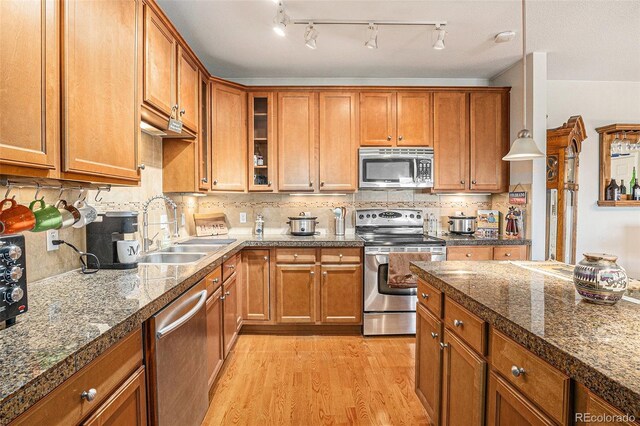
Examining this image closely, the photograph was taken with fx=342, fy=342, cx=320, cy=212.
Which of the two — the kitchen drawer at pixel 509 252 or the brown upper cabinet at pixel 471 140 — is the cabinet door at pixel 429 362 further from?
the brown upper cabinet at pixel 471 140

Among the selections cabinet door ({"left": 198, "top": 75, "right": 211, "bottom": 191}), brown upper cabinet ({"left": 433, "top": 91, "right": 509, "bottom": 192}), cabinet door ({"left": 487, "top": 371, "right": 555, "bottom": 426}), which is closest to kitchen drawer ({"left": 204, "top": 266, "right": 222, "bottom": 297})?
cabinet door ({"left": 198, "top": 75, "right": 211, "bottom": 191})

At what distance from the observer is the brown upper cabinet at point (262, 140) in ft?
11.4

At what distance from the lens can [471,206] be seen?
12.6 ft

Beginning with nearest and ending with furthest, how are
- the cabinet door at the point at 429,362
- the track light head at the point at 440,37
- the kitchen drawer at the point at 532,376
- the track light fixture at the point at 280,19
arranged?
the kitchen drawer at the point at 532,376, the cabinet door at the point at 429,362, the track light fixture at the point at 280,19, the track light head at the point at 440,37

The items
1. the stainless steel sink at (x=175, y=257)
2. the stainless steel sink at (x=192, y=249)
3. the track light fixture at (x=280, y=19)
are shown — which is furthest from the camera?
the stainless steel sink at (x=192, y=249)

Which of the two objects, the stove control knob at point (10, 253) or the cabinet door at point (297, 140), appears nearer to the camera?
the stove control knob at point (10, 253)

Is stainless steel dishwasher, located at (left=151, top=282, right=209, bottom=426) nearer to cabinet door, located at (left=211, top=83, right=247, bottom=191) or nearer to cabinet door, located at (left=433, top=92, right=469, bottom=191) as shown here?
cabinet door, located at (left=211, top=83, right=247, bottom=191)

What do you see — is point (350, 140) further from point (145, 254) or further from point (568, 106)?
point (568, 106)

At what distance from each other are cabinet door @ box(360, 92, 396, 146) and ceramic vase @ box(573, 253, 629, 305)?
2529mm

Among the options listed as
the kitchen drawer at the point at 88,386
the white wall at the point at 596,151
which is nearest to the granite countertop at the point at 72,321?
the kitchen drawer at the point at 88,386

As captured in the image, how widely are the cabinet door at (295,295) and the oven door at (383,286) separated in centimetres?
51

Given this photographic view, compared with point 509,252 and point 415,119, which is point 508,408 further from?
point 415,119

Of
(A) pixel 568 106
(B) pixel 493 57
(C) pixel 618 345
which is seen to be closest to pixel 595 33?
(B) pixel 493 57

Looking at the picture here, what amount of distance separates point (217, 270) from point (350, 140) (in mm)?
1936
